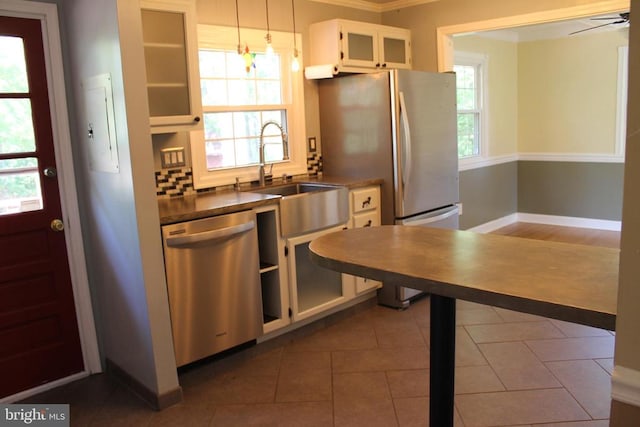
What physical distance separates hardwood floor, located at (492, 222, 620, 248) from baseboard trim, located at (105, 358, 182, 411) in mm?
4505

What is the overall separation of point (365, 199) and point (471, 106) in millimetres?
2877

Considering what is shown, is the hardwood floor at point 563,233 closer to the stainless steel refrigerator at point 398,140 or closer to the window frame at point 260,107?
the stainless steel refrigerator at point 398,140

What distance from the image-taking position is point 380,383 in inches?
115

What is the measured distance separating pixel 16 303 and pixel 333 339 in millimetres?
1820

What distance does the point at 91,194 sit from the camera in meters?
2.95

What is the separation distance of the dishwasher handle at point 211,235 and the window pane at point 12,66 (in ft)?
3.54

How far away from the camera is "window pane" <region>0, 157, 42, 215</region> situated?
8.99 feet

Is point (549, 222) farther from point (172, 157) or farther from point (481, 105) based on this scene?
point (172, 157)

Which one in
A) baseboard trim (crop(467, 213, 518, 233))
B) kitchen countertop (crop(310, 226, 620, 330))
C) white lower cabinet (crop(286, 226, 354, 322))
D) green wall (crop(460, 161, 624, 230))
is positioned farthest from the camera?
baseboard trim (crop(467, 213, 518, 233))

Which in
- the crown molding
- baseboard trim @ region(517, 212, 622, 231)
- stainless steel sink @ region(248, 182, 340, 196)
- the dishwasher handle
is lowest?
baseboard trim @ region(517, 212, 622, 231)

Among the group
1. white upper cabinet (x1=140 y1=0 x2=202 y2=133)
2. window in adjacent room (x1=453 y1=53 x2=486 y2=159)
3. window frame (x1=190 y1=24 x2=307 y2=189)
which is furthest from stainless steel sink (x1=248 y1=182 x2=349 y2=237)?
window in adjacent room (x1=453 y1=53 x2=486 y2=159)

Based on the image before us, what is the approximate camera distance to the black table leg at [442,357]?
188cm

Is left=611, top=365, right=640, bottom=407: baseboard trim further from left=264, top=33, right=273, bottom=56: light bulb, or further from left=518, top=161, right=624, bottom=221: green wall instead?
left=518, top=161, right=624, bottom=221: green wall

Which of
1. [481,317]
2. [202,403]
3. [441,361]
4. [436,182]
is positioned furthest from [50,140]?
[481,317]
